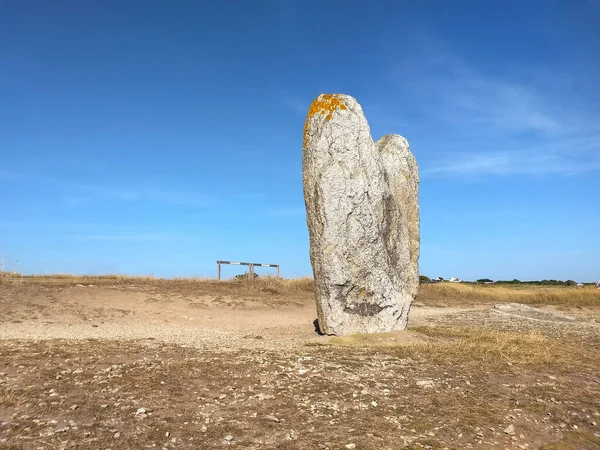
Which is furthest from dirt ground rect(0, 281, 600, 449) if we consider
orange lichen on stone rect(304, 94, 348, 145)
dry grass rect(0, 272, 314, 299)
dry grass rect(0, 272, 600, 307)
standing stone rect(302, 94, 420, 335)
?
dry grass rect(0, 272, 600, 307)

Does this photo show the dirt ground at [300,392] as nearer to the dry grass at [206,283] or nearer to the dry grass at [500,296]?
the dry grass at [206,283]

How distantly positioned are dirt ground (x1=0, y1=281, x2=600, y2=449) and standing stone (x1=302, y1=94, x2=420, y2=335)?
2.80ft

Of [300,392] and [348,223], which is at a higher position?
[348,223]

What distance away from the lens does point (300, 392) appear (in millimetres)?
6773

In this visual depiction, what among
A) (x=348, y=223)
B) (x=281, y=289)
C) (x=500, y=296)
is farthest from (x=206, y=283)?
(x=500, y=296)

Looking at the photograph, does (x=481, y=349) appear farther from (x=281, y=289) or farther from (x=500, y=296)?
(x=500, y=296)

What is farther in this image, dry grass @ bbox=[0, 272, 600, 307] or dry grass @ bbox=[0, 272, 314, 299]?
dry grass @ bbox=[0, 272, 600, 307]

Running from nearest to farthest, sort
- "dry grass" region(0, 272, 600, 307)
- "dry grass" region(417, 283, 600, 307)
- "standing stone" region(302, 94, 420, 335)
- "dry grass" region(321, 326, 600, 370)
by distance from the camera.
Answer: "dry grass" region(321, 326, 600, 370), "standing stone" region(302, 94, 420, 335), "dry grass" region(0, 272, 600, 307), "dry grass" region(417, 283, 600, 307)

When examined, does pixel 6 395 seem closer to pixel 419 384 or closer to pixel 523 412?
pixel 419 384

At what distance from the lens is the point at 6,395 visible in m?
6.29

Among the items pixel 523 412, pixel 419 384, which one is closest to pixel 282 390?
pixel 419 384

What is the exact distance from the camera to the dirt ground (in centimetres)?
541

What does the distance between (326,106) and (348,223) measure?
340 centimetres

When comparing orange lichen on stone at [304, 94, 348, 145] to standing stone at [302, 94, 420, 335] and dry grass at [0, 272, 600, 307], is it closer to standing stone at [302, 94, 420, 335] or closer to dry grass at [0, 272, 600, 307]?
standing stone at [302, 94, 420, 335]
